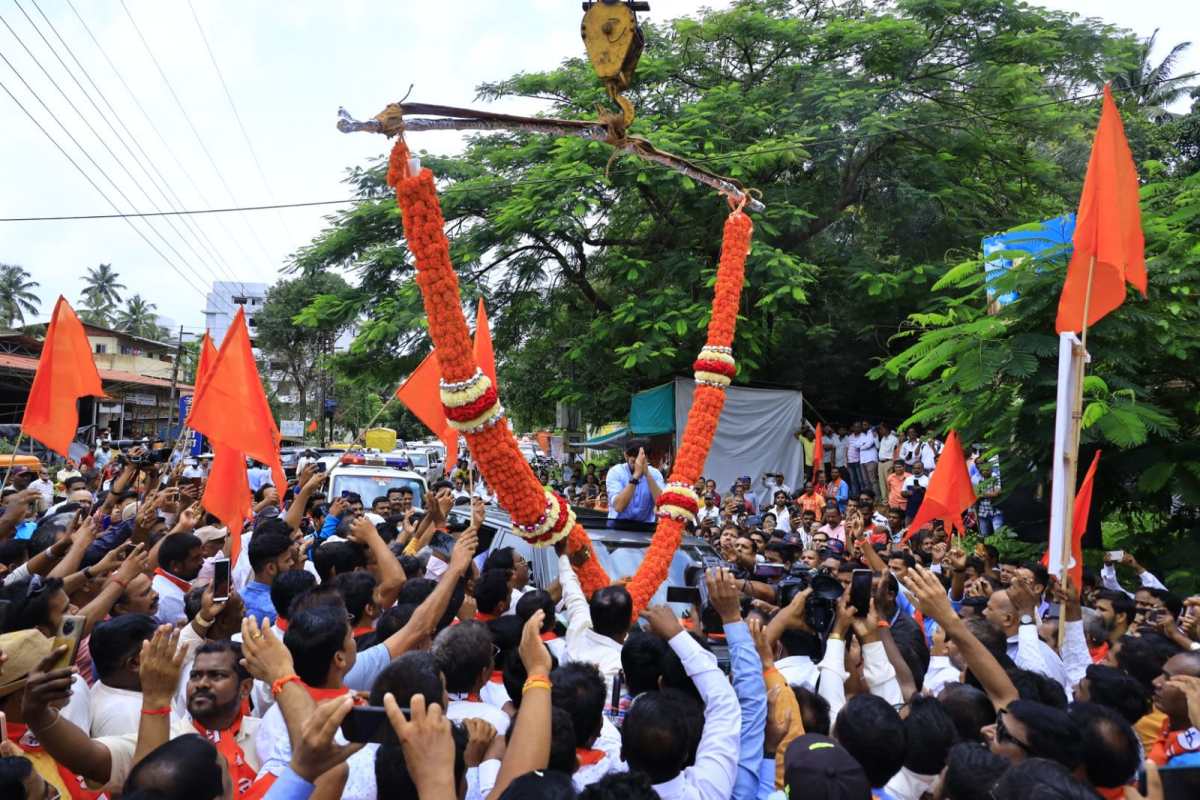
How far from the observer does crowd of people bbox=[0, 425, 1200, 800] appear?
2.55 m

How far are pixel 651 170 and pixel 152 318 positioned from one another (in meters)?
64.5

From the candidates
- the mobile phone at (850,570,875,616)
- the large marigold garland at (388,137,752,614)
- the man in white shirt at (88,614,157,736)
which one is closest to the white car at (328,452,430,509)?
the large marigold garland at (388,137,752,614)

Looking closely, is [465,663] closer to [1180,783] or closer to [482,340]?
[1180,783]

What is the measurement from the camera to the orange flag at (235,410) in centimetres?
675

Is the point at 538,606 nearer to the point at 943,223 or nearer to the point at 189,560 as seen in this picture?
the point at 189,560

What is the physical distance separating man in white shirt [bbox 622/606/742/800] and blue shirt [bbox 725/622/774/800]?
82 millimetres

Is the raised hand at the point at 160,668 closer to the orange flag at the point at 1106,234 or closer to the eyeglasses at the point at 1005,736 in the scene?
the eyeglasses at the point at 1005,736

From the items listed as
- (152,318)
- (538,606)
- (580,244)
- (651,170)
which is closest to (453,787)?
(538,606)

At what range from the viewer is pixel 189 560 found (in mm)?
5664

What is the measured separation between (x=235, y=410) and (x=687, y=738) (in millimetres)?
5078

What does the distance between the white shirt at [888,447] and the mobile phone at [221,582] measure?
14.1 metres

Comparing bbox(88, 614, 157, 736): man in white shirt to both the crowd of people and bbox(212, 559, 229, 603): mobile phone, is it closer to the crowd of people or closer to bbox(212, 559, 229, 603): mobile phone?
the crowd of people

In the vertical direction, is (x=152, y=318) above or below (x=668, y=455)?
above

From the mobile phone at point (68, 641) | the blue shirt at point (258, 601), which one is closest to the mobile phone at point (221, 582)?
the blue shirt at point (258, 601)
